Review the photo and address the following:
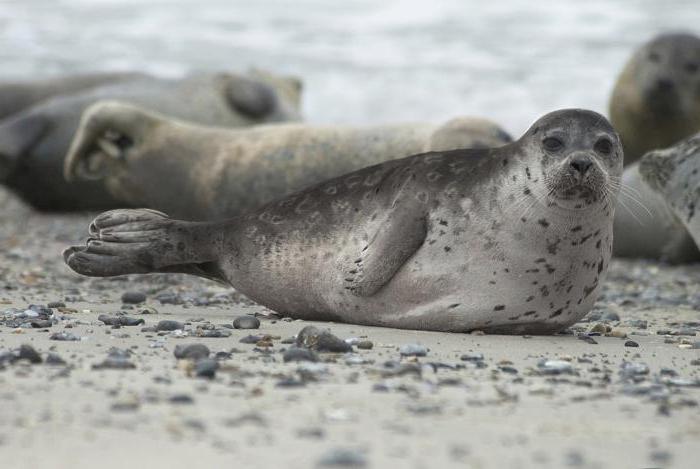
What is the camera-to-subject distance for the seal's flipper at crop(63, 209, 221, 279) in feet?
15.5

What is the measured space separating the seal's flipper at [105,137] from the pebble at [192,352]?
451 cm

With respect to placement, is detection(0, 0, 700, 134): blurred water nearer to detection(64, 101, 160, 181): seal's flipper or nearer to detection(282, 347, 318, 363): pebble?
detection(64, 101, 160, 181): seal's flipper

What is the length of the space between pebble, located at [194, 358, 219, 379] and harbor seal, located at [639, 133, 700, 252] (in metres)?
2.76

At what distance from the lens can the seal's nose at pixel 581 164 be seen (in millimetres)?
3965

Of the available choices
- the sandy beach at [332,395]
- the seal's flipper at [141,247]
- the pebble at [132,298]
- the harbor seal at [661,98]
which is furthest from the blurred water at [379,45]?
the sandy beach at [332,395]

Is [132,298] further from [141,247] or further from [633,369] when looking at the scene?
[633,369]

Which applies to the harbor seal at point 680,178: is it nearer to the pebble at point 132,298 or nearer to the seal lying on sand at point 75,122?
the pebble at point 132,298

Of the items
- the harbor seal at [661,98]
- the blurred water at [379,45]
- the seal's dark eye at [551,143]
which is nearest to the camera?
the seal's dark eye at [551,143]

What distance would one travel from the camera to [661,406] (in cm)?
305

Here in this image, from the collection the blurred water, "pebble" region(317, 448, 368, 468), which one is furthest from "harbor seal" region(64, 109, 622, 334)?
the blurred water

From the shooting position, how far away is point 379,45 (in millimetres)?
20141

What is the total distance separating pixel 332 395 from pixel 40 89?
29.7 feet

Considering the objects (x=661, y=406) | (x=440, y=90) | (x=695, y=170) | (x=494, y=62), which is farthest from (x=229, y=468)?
(x=494, y=62)

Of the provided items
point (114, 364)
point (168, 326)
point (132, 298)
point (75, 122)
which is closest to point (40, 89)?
point (75, 122)
